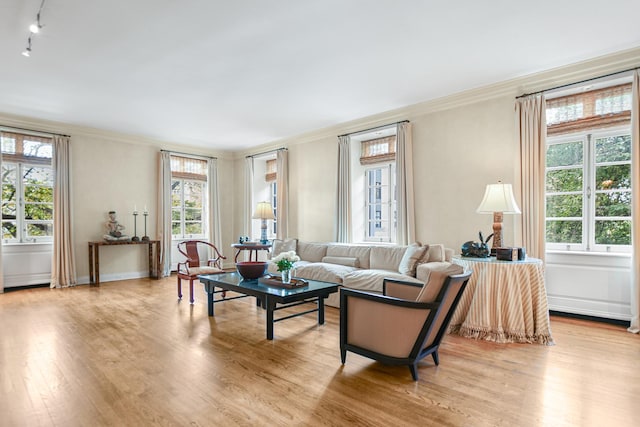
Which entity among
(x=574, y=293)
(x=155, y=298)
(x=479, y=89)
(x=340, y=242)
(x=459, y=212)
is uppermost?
(x=479, y=89)

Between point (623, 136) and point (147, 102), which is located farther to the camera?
point (147, 102)

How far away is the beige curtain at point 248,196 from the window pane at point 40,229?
3702 mm

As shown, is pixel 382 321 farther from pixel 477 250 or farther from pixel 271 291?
pixel 477 250

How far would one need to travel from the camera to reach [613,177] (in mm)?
4035

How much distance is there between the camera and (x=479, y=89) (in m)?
4.67

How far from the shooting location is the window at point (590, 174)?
3.97 metres

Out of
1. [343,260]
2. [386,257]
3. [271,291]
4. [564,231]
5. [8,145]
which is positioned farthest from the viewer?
[8,145]

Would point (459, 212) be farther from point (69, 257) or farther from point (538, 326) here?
point (69, 257)

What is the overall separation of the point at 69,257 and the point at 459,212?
258 inches

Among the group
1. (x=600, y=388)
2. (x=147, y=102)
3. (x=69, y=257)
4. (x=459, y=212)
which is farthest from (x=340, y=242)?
(x=69, y=257)

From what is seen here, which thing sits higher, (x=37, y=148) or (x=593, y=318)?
(x=37, y=148)

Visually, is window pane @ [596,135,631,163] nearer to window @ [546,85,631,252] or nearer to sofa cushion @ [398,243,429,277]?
window @ [546,85,631,252]

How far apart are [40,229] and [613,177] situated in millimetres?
8586

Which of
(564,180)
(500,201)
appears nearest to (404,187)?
(500,201)
